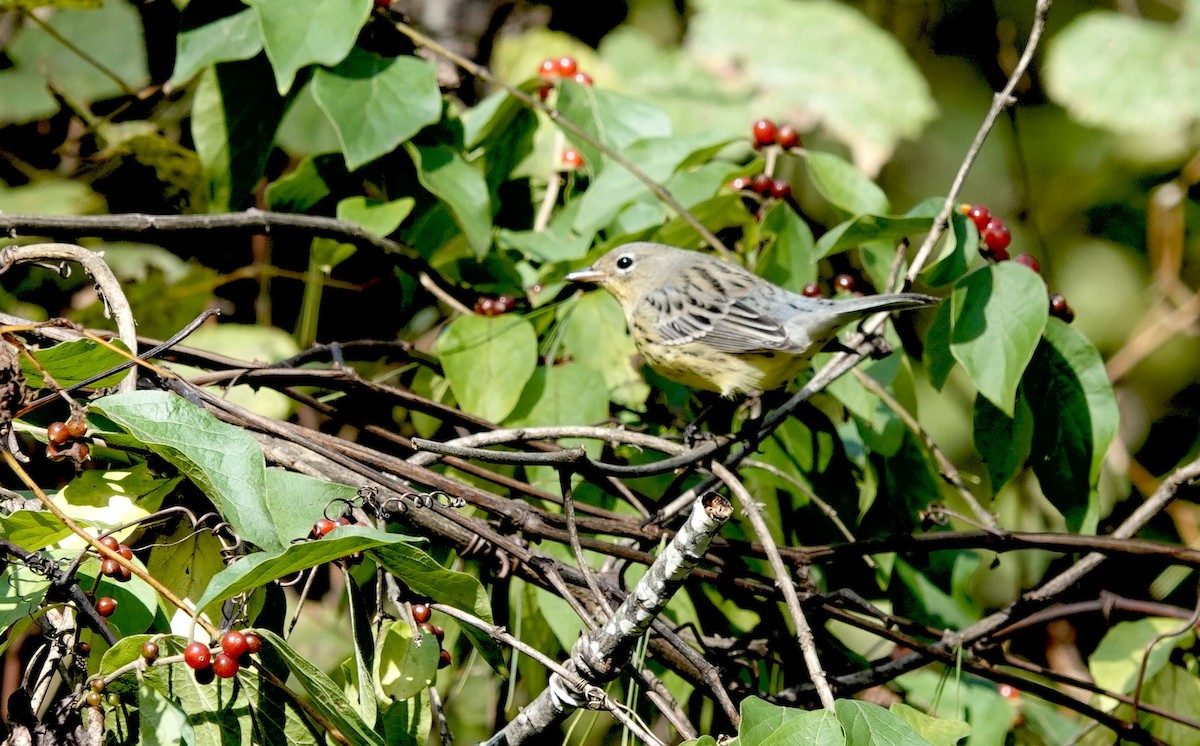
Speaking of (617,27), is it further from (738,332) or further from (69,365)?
(69,365)

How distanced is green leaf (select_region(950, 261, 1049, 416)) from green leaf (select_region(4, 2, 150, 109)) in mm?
2780

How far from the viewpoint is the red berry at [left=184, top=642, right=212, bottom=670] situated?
4.83 ft

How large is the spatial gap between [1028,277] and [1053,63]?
2.97m

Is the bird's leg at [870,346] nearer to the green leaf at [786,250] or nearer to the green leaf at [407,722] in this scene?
the green leaf at [786,250]

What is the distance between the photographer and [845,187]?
2.73 meters

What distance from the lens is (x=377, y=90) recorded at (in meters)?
2.72

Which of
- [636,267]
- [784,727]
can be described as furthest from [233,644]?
[636,267]

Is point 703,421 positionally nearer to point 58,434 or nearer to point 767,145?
point 767,145

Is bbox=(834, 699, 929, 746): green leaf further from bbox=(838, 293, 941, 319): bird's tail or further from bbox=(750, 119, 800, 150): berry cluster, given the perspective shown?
bbox=(750, 119, 800, 150): berry cluster

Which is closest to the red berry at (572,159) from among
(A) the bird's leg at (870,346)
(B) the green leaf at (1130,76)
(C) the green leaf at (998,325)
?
(A) the bird's leg at (870,346)

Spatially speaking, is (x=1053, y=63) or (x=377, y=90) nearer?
(x=377, y=90)

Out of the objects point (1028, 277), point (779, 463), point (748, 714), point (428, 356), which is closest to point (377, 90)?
point (428, 356)

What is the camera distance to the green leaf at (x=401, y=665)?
1759 mm

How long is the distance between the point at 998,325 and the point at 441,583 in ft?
4.23
